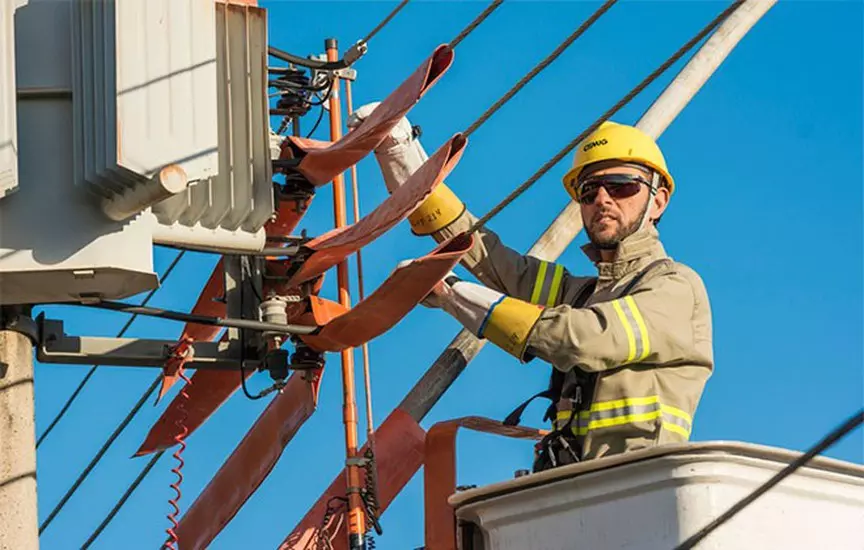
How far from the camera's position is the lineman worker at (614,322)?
8148mm

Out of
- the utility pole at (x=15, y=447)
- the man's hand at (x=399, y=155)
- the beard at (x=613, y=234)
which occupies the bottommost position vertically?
the utility pole at (x=15, y=447)

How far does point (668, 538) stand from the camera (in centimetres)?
720

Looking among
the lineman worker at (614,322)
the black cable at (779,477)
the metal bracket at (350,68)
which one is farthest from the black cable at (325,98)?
the black cable at (779,477)

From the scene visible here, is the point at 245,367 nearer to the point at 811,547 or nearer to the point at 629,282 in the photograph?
the point at 629,282

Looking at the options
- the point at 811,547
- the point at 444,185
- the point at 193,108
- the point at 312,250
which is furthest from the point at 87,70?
the point at 811,547

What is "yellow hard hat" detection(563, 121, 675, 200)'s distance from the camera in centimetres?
895

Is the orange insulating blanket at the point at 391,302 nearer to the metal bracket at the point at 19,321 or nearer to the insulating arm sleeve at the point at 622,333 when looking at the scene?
the insulating arm sleeve at the point at 622,333

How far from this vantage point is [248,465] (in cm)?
1002

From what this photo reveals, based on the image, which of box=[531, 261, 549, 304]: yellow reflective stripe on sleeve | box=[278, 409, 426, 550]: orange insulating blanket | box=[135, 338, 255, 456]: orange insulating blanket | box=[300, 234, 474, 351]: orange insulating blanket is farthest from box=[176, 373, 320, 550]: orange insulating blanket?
box=[531, 261, 549, 304]: yellow reflective stripe on sleeve

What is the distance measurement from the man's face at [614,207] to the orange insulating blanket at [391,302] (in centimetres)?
55

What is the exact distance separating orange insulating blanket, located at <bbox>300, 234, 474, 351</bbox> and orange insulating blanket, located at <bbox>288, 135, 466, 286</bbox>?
23 cm

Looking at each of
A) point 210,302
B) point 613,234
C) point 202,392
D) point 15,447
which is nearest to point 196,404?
point 202,392

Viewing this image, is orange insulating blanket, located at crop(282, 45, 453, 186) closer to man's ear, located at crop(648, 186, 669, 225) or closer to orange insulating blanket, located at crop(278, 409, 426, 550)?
man's ear, located at crop(648, 186, 669, 225)

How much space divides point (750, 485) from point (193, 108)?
7.87 feet
